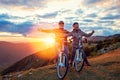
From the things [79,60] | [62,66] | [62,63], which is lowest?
[79,60]

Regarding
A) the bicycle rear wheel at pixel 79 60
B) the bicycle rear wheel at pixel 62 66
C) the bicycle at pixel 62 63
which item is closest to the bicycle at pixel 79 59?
the bicycle rear wheel at pixel 79 60

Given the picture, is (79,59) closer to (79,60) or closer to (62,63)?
(79,60)

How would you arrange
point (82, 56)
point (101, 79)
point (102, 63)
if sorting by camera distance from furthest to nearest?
point (102, 63), point (82, 56), point (101, 79)

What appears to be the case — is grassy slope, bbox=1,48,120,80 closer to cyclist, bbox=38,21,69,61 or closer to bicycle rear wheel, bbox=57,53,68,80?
bicycle rear wheel, bbox=57,53,68,80

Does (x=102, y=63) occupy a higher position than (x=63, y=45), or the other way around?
(x=63, y=45)

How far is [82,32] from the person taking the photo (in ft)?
52.7

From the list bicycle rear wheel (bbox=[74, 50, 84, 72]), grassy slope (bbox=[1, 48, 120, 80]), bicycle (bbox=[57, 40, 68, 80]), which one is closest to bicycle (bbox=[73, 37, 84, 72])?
bicycle rear wheel (bbox=[74, 50, 84, 72])

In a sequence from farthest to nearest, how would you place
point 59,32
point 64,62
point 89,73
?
point 89,73 → point 59,32 → point 64,62

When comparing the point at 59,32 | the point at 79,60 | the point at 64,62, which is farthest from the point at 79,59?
the point at 59,32

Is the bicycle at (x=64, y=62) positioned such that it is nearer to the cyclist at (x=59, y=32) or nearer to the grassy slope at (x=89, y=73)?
the grassy slope at (x=89, y=73)

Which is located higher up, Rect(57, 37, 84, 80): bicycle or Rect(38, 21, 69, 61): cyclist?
Rect(38, 21, 69, 61): cyclist

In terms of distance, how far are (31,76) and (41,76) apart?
2.44 feet

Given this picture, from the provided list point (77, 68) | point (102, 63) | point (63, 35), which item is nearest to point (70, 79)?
point (77, 68)

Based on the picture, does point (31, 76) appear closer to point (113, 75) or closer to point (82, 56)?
point (82, 56)
